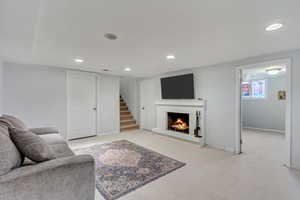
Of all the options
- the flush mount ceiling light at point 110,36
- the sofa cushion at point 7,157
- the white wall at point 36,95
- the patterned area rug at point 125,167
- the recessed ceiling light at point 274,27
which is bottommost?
the patterned area rug at point 125,167

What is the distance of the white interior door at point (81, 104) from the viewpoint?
410 cm

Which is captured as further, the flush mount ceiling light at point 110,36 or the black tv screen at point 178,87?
the black tv screen at point 178,87

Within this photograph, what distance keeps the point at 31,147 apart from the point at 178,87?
3.63 meters

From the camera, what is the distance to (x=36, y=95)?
3.58 metres

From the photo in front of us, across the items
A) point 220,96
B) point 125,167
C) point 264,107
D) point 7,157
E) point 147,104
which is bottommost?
point 125,167

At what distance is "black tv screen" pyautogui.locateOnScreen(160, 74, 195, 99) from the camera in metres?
3.93

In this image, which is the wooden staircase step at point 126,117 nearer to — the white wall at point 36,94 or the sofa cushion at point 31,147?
the white wall at point 36,94

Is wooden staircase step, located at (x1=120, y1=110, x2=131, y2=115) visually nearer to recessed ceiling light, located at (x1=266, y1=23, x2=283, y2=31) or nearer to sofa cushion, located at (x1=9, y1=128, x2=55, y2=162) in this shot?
sofa cushion, located at (x1=9, y1=128, x2=55, y2=162)

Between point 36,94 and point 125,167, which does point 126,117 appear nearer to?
point 36,94

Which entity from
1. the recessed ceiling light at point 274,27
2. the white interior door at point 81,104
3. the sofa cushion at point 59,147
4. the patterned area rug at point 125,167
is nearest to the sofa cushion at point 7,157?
the sofa cushion at point 59,147

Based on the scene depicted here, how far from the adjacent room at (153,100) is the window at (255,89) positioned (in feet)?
0.39

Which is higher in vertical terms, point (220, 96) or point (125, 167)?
point (220, 96)

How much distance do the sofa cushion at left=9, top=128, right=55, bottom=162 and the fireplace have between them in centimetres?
369

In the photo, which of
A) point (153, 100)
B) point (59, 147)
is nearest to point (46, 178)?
point (59, 147)
